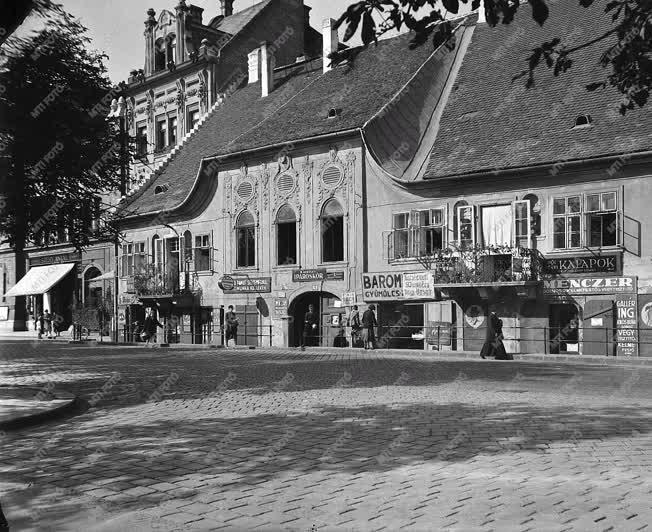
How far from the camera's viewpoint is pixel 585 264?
83.0ft

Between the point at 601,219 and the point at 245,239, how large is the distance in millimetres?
16421

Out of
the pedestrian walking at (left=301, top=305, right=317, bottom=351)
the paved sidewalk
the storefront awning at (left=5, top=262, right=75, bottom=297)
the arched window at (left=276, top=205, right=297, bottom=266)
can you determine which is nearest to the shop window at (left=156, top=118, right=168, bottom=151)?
the storefront awning at (left=5, top=262, right=75, bottom=297)

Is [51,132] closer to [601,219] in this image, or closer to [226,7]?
[601,219]

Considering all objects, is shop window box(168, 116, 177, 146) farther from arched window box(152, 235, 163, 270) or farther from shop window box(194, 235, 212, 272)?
shop window box(194, 235, 212, 272)

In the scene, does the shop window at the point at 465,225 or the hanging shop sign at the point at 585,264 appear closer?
the hanging shop sign at the point at 585,264

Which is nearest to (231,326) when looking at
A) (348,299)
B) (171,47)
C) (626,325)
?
(348,299)

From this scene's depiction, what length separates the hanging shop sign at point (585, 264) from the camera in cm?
2483

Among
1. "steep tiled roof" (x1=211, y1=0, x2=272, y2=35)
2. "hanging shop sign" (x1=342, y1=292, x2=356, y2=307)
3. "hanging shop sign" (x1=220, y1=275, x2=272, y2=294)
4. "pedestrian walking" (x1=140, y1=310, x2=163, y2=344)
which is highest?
"steep tiled roof" (x1=211, y1=0, x2=272, y2=35)

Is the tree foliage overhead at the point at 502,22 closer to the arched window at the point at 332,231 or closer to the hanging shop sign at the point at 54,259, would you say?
the arched window at the point at 332,231

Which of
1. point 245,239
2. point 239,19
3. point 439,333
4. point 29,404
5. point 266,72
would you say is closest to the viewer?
point 29,404

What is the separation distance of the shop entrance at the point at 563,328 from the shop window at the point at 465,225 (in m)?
3.88

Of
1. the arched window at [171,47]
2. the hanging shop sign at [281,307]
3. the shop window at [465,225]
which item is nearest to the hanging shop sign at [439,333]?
the shop window at [465,225]

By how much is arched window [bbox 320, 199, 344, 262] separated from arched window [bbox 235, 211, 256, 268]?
161 inches

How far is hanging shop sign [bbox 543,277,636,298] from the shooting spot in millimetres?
24531
